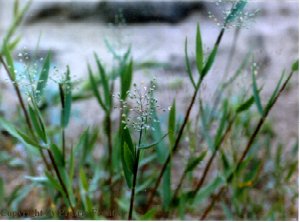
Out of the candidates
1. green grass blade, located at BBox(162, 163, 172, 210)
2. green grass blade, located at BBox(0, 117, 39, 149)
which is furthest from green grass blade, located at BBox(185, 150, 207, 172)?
green grass blade, located at BBox(0, 117, 39, 149)

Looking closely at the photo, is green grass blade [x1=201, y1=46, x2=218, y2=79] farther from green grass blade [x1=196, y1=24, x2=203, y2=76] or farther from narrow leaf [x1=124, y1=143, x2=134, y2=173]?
narrow leaf [x1=124, y1=143, x2=134, y2=173]

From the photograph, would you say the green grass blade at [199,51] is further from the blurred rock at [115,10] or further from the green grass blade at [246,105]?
the blurred rock at [115,10]

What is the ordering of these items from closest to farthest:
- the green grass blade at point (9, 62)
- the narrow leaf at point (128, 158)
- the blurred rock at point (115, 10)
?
the narrow leaf at point (128, 158)
the green grass blade at point (9, 62)
the blurred rock at point (115, 10)

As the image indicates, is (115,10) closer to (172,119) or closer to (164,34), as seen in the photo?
(164,34)

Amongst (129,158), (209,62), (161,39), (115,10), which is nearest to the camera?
(129,158)

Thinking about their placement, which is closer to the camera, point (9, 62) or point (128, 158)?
point (128, 158)

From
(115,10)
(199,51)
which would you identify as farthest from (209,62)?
(115,10)

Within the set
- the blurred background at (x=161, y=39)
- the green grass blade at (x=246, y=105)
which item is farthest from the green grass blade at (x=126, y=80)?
the blurred background at (x=161, y=39)

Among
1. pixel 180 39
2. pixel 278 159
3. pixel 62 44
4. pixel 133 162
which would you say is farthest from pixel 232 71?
pixel 133 162
